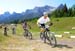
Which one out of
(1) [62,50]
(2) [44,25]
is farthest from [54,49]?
(2) [44,25]

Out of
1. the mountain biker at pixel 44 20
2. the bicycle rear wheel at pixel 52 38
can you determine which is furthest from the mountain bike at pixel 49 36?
the mountain biker at pixel 44 20

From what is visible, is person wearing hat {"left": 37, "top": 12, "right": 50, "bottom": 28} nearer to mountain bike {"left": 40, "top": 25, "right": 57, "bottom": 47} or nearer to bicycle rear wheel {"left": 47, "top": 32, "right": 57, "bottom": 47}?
mountain bike {"left": 40, "top": 25, "right": 57, "bottom": 47}

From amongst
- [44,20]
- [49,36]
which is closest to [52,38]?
[49,36]

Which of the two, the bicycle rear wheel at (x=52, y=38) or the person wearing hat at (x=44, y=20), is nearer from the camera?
the bicycle rear wheel at (x=52, y=38)

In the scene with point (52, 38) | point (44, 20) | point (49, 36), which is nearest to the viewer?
point (52, 38)

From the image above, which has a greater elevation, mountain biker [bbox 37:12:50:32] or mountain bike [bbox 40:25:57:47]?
mountain biker [bbox 37:12:50:32]

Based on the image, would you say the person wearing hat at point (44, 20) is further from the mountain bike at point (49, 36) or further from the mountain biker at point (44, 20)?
the mountain bike at point (49, 36)

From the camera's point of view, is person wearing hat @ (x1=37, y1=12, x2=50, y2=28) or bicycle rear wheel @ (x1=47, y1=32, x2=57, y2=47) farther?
person wearing hat @ (x1=37, y1=12, x2=50, y2=28)

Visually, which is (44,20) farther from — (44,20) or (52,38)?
(52,38)

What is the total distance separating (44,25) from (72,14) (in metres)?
123

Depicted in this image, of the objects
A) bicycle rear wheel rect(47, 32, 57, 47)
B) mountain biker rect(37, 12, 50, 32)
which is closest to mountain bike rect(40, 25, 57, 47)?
bicycle rear wheel rect(47, 32, 57, 47)

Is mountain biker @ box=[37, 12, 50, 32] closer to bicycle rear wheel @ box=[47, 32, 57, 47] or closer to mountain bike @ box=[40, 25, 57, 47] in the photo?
mountain bike @ box=[40, 25, 57, 47]

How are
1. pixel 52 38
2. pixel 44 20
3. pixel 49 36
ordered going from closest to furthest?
pixel 52 38 → pixel 49 36 → pixel 44 20

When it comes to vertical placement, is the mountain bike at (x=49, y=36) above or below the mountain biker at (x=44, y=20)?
below
